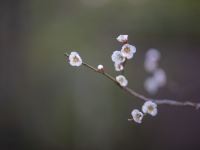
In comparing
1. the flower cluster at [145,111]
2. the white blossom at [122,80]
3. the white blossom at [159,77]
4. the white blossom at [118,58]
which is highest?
the white blossom at [159,77]

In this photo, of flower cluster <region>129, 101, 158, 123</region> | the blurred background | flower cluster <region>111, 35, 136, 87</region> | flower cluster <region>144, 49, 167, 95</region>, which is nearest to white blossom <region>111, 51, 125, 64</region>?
flower cluster <region>111, 35, 136, 87</region>

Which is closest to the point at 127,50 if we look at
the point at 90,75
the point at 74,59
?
the point at 74,59

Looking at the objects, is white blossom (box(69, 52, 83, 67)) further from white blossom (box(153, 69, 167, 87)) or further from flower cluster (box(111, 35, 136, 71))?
white blossom (box(153, 69, 167, 87))

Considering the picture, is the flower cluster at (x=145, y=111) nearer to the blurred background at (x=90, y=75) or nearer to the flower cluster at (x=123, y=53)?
the flower cluster at (x=123, y=53)

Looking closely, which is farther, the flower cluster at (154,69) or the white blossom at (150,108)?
the flower cluster at (154,69)

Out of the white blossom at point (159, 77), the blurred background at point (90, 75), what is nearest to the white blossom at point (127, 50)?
the white blossom at point (159, 77)

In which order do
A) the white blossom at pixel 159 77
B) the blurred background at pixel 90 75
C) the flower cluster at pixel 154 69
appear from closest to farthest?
the flower cluster at pixel 154 69
the white blossom at pixel 159 77
the blurred background at pixel 90 75

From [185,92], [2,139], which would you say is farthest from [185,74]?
[2,139]

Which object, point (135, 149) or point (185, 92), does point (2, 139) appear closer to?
point (135, 149)
